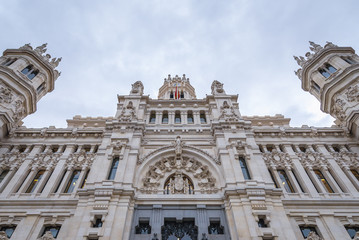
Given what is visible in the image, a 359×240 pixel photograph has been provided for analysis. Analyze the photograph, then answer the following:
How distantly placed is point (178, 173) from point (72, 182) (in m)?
9.80

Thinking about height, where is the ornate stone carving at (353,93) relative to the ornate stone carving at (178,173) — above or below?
above

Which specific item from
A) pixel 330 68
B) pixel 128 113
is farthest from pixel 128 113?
pixel 330 68

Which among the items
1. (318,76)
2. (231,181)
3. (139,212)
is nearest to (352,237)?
(231,181)

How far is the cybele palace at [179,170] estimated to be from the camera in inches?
602

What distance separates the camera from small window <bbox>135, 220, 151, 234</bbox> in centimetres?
1544

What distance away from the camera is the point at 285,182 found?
19.3 m

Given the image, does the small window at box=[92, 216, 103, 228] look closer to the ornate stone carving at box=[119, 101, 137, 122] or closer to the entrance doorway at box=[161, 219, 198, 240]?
the entrance doorway at box=[161, 219, 198, 240]

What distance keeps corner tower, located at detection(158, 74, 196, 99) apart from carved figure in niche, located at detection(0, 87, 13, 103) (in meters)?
21.0

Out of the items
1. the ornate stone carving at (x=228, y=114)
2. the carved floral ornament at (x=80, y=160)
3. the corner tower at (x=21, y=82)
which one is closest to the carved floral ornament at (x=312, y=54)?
the ornate stone carving at (x=228, y=114)

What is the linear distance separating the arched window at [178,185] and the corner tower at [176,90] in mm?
18752

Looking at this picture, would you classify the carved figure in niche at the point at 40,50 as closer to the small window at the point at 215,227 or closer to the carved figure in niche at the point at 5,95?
the carved figure in niche at the point at 5,95

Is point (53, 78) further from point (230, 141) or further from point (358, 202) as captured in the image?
point (358, 202)

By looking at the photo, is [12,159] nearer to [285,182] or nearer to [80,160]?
[80,160]

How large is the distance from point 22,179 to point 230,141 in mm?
19609
